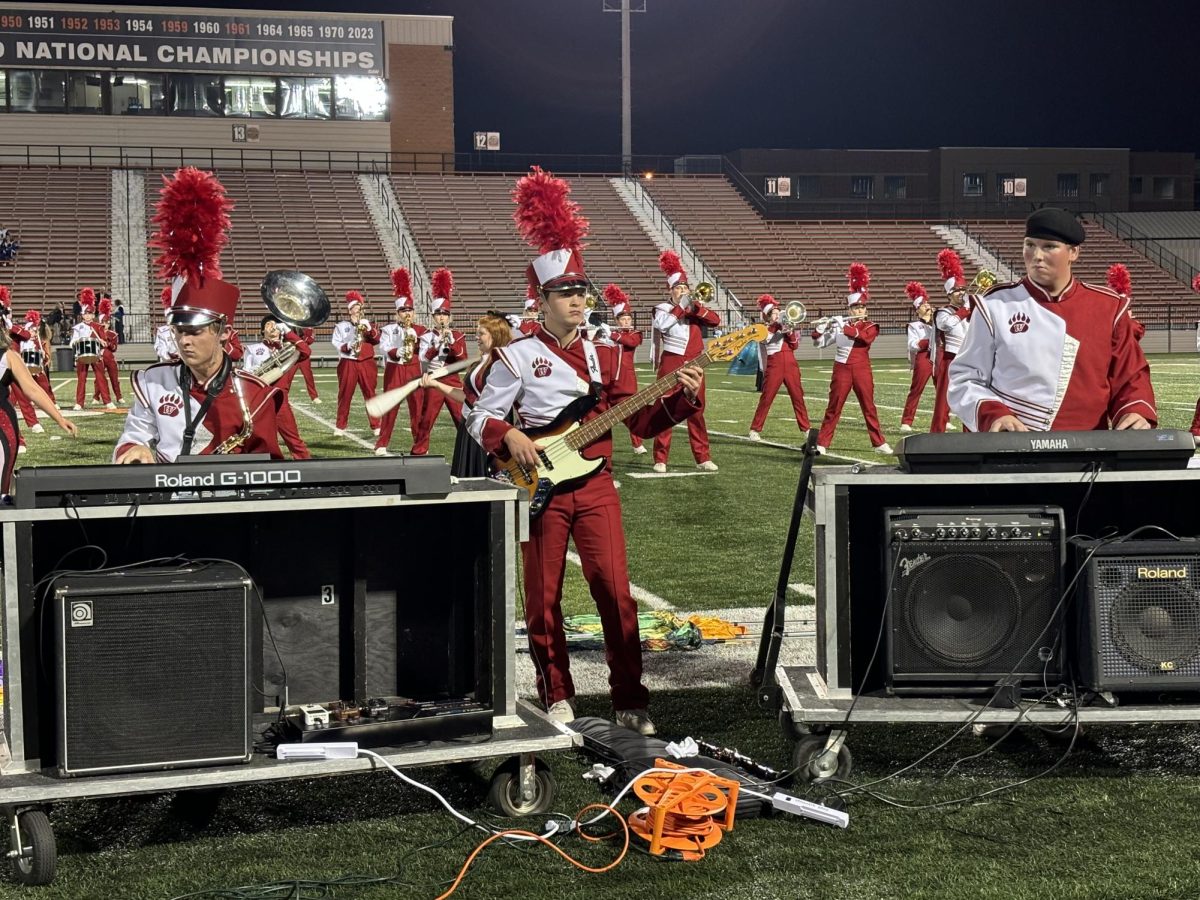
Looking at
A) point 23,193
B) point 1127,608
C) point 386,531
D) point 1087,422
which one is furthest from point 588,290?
point 23,193

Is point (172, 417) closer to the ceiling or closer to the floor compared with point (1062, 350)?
closer to the floor

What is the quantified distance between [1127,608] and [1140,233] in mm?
53378

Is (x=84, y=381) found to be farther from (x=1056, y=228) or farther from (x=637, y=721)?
(x=1056, y=228)

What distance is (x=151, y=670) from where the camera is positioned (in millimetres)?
3855

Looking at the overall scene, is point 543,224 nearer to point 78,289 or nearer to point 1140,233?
point 78,289

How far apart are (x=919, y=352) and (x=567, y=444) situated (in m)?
13.9

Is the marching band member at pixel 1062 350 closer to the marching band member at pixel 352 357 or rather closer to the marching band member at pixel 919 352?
the marching band member at pixel 919 352

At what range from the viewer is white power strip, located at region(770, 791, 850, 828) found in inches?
159

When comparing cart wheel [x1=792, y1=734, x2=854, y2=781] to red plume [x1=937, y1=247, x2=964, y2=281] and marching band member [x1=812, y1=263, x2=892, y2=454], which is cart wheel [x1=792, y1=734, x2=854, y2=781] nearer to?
marching band member [x1=812, y1=263, x2=892, y2=454]

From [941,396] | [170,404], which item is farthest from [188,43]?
[170,404]

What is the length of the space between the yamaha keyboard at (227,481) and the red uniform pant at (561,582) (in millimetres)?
1016

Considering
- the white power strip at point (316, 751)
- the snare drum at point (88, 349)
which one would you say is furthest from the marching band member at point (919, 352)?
the white power strip at point (316, 751)

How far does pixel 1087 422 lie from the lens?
5078 millimetres

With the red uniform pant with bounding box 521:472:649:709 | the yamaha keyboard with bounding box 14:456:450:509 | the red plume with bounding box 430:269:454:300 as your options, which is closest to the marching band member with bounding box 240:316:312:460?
the red plume with bounding box 430:269:454:300
